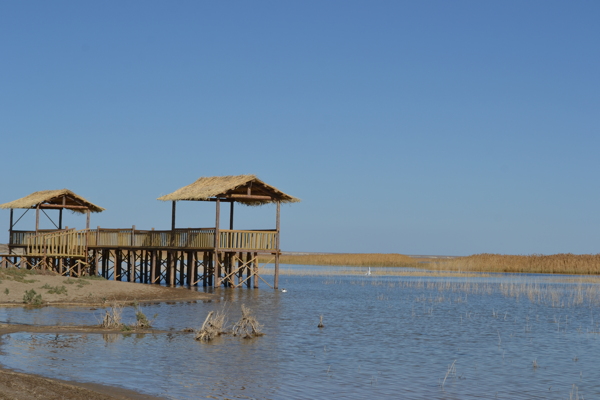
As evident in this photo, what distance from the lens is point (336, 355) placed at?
16.9 metres

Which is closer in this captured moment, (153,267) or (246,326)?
(246,326)

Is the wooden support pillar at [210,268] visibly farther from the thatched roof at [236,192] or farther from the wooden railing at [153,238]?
the thatched roof at [236,192]

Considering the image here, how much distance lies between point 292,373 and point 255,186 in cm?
2317

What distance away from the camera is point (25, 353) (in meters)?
15.1

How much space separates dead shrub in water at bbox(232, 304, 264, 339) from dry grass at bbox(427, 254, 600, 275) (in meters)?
48.9

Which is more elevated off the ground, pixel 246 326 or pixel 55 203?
pixel 55 203

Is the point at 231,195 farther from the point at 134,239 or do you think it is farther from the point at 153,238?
the point at 134,239

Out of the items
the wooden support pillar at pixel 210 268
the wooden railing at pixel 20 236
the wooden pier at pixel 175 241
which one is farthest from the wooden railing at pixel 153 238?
the wooden railing at pixel 20 236

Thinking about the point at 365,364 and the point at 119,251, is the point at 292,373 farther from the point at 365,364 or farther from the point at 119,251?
the point at 119,251

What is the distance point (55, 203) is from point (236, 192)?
12.5m

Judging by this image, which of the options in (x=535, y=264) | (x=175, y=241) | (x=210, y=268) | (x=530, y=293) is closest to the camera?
(x=530, y=293)

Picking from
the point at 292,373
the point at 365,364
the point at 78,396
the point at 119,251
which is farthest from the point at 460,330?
the point at 119,251

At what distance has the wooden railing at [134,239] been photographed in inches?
1447

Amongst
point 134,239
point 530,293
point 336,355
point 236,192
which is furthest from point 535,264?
point 336,355
